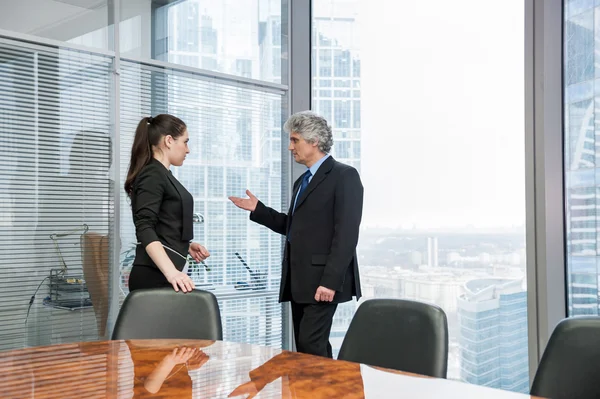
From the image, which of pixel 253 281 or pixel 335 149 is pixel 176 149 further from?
pixel 335 149

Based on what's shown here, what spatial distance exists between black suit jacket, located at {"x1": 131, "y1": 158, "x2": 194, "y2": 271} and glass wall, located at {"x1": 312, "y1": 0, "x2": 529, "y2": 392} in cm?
184

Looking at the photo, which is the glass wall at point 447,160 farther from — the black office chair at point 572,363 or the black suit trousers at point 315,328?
the black office chair at point 572,363

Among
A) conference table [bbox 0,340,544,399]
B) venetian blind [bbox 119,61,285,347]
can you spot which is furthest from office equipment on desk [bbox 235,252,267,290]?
conference table [bbox 0,340,544,399]

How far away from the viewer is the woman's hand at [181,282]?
9.35 feet

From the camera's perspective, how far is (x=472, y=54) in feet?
14.2

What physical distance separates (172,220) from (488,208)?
2087mm

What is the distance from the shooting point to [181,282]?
2.87 m

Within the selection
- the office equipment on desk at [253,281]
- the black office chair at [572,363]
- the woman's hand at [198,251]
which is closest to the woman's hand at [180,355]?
the black office chair at [572,363]

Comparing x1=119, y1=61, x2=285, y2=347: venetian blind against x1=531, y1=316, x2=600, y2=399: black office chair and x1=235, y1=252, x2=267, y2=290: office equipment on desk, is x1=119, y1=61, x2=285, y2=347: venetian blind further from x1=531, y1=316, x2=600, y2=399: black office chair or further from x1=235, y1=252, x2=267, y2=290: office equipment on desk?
x1=531, y1=316, x2=600, y2=399: black office chair

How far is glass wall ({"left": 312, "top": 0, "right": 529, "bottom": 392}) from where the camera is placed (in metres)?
4.12

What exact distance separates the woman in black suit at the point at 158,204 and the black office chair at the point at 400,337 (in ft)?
3.38

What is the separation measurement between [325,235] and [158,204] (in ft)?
3.13

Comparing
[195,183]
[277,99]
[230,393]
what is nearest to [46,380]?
[230,393]

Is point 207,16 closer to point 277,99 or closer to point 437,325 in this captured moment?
point 277,99
